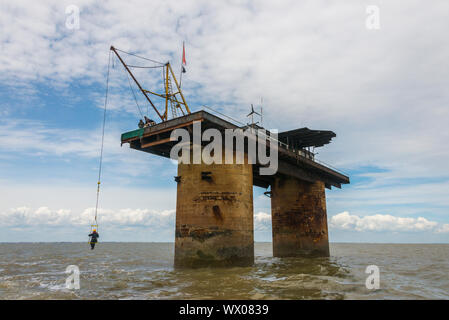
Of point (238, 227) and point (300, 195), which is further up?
point (300, 195)

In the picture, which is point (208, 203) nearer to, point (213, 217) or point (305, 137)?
point (213, 217)

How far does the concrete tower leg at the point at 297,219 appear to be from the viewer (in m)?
33.7

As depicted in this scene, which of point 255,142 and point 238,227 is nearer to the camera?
point 238,227

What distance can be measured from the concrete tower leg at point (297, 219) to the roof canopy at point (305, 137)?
4543 millimetres

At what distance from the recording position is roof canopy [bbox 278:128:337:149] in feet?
111

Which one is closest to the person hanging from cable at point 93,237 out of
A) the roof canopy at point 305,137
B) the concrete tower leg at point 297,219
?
the concrete tower leg at point 297,219

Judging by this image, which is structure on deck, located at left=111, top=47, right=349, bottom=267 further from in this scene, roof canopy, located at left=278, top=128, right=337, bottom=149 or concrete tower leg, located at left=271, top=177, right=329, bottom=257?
concrete tower leg, located at left=271, top=177, right=329, bottom=257

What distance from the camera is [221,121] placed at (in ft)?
71.9

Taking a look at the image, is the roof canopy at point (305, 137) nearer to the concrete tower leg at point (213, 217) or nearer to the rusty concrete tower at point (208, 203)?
the rusty concrete tower at point (208, 203)

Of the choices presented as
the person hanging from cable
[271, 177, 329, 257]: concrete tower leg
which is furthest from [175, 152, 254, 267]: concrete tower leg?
[271, 177, 329, 257]: concrete tower leg

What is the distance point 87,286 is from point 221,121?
12.9m
